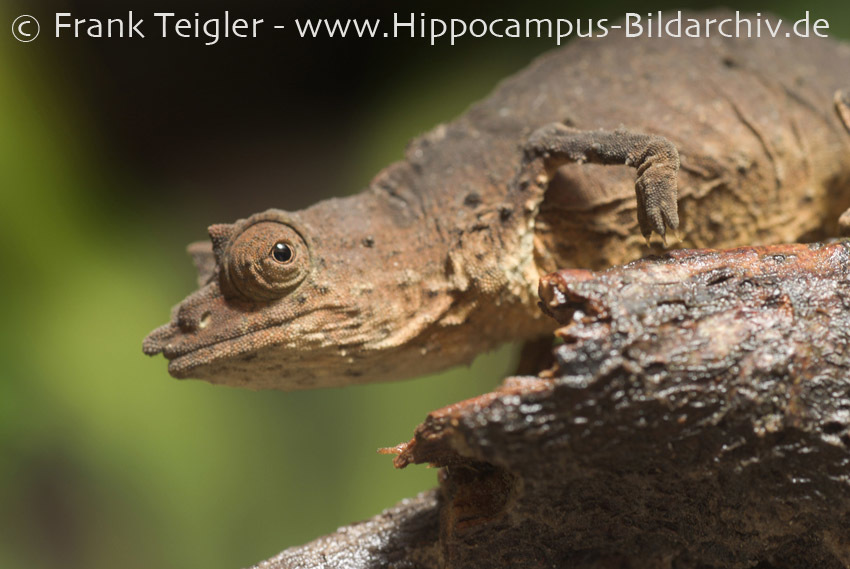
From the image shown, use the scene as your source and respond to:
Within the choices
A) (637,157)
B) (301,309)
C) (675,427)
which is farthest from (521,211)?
(675,427)

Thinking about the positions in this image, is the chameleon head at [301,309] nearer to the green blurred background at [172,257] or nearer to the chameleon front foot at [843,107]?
the chameleon front foot at [843,107]

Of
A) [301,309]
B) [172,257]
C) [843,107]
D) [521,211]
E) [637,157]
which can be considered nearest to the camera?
[637,157]

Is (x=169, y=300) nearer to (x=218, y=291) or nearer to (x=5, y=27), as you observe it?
(x=5, y=27)

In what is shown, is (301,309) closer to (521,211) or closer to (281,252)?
(281,252)

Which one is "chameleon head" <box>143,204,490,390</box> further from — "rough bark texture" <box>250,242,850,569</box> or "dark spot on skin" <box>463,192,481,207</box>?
"rough bark texture" <box>250,242,850,569</box>

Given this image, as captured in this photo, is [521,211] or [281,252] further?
[521,211]

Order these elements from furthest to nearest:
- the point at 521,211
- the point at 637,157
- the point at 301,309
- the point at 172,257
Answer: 1. the point at 172,257
2. the point at 521,211
3. the point at 301,309
4. the point at 637,157
